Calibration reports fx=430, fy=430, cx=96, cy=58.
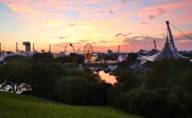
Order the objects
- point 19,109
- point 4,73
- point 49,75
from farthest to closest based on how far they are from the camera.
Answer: point 4,73
point 49,75
point 19,109

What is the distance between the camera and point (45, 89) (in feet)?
216

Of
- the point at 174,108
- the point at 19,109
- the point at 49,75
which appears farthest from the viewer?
the point at 49,75

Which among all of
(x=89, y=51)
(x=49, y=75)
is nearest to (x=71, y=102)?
(x=49, y=75)

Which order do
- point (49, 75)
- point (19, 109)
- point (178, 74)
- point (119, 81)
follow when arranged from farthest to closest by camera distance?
point (49, 75) → point (119, 81) → point (178, 74) → point (19, 109)

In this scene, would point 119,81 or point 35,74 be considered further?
point 35,74

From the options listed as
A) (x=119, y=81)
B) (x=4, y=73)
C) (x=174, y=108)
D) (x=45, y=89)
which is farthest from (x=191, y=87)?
(x=4, y=73)

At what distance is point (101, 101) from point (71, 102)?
4484 mm

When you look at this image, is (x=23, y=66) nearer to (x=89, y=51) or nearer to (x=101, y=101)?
(x=101, y=101)

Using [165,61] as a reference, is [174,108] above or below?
below

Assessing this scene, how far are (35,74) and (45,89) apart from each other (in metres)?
4.01

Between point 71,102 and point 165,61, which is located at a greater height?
point 165,61

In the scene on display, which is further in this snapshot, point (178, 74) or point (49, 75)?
point (49, 75)

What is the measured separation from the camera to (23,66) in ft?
A: 239

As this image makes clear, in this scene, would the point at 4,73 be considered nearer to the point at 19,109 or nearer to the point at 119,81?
the point at 119,81
